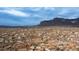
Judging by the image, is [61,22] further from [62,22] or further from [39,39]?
[39,39]

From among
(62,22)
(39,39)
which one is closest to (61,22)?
(62,22)

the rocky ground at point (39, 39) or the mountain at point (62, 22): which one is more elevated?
the mountain at point (62, 22)

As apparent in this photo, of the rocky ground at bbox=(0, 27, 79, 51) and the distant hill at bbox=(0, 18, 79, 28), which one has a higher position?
the distant hill at bbox=(0, 18, 79, 28)

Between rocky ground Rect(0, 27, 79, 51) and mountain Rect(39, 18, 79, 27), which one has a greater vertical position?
mountain Rect(39, 18, 79, 27)

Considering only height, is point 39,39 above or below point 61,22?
below

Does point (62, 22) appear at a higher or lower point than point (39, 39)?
higher
